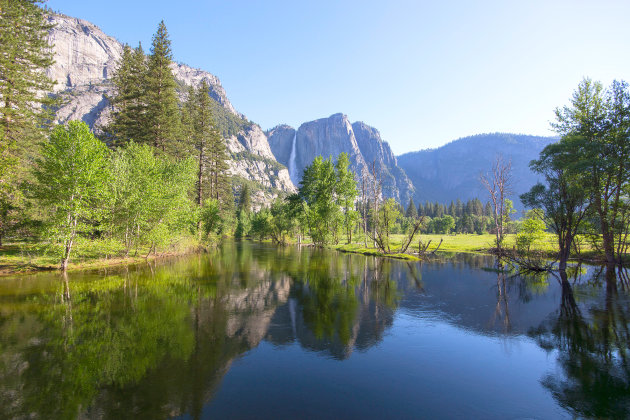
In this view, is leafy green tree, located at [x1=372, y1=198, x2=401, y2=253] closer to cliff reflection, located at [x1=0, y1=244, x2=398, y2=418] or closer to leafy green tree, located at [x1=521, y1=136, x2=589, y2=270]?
leafy green tree, located at [x1=521, y1=136, x2=589, y2=270]

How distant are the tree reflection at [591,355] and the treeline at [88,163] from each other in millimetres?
30131

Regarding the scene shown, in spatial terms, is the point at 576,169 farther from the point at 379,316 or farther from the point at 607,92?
the point at 379,316

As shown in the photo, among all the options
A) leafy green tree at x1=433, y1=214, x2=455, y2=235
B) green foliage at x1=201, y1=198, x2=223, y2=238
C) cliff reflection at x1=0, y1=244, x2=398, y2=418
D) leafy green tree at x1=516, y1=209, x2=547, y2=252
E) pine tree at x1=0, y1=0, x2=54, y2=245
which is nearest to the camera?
cliff reflection at x1=0, y1=244, x2=398, y2=418

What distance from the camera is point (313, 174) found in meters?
57.4

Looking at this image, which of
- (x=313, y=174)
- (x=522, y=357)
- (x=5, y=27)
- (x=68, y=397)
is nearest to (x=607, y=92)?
(x=522, y=357)

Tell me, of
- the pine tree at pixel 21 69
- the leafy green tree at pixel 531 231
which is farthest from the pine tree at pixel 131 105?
the leafy green tree at pixel 531 231

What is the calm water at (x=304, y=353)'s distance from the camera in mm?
7414

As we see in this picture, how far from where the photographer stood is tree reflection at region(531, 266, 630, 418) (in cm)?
772

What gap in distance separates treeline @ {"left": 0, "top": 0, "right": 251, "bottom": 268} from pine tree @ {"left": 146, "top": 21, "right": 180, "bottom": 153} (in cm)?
13

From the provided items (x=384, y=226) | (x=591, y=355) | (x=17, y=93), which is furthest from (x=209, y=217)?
(x=591, y=355)

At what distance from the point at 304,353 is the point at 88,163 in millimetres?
23510

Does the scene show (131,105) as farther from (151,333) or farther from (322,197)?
(151,333)

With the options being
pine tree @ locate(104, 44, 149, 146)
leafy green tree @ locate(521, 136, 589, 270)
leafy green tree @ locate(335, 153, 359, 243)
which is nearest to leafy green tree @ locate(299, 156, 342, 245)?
leafy green tree @ locate(335, 153, 359, 243)

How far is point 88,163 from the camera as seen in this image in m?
22.9
